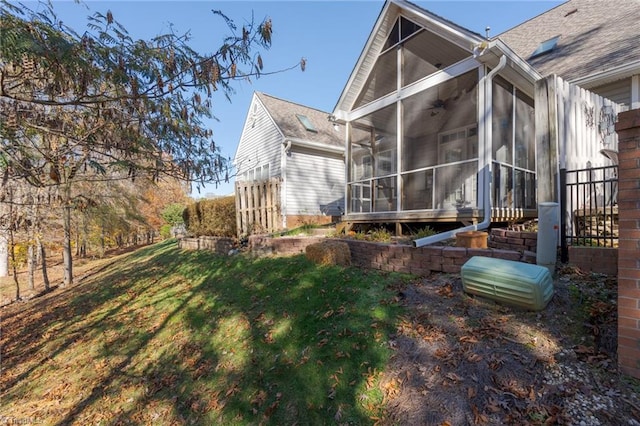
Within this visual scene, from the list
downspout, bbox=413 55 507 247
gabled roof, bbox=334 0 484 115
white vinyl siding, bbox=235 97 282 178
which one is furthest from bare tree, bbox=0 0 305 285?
white vinyl siding, bbox=235 97 282 178

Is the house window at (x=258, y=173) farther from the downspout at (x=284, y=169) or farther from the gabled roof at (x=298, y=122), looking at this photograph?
the gabled roof at (x=298, y=122)

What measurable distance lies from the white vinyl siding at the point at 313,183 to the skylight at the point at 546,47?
8.18 meters

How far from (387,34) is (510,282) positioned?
7397 millimetres

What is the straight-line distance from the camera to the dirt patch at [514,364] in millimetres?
2141

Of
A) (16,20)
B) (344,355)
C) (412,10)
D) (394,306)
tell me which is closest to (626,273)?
(394,306)

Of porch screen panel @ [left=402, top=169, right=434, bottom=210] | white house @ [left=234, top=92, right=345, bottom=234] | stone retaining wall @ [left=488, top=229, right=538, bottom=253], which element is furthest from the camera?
white house @ [left=234, top=92, right=345, bottom=234]

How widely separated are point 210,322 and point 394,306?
2.96 meters

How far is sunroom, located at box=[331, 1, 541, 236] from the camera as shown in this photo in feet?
20.1

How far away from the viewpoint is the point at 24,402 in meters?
3.93

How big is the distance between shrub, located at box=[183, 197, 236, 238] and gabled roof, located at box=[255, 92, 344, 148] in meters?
4.05

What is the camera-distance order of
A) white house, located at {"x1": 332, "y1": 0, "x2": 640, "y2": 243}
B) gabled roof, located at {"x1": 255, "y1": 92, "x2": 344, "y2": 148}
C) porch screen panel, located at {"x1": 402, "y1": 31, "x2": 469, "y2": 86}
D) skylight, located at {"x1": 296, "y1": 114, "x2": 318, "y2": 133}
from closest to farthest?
white house, located at {"x1": 332, "y1": 0, "x2": 640, "y2": 243}, porch screen panel, located at {"x1": 402, "y1": 31, "x2": 469, "y2": 86}, gabled roof, located at {"x1": 255, "y1": 92, "x2": 344, "y2": 148}, skylight, located at {"x1": 296, "y1": 114, "x2": 318, "y2": 133}

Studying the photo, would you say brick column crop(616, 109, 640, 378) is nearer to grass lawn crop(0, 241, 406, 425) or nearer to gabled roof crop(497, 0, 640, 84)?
grass lawn crop(0, 241, 406, 425)

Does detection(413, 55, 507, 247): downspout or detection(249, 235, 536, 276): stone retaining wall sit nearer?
detection(249, 235, 536, 276): stone retaining wall

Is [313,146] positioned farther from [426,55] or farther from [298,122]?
[426,55]
